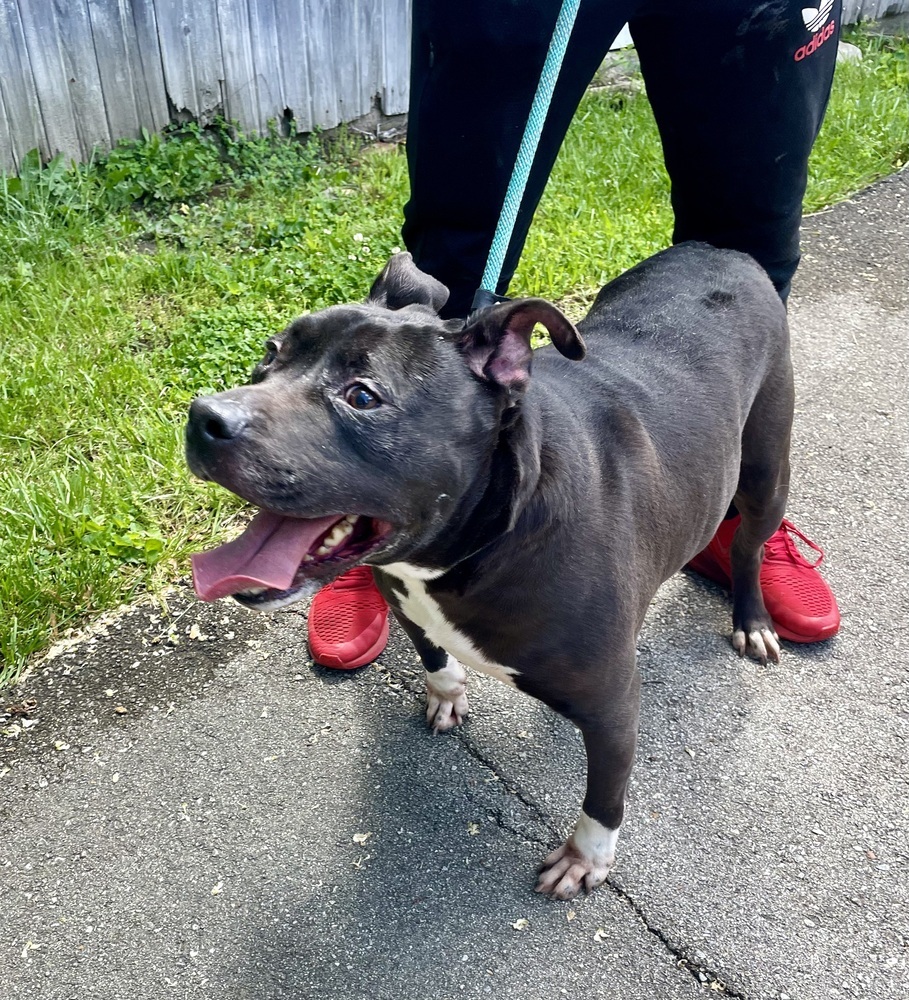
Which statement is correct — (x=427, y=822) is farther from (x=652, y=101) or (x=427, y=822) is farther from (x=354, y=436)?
(x=652, y=101)

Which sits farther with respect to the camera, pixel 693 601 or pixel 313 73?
pixel 313 73

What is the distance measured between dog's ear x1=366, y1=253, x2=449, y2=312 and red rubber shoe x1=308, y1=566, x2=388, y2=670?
99 centimetres

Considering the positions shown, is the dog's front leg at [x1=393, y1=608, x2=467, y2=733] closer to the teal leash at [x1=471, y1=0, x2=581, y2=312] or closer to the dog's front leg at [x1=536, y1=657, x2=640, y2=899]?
the dog's front leg at [x1=536, y1=657, x2=640, y2=899]

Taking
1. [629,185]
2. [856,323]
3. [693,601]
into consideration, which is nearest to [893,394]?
[856,323]

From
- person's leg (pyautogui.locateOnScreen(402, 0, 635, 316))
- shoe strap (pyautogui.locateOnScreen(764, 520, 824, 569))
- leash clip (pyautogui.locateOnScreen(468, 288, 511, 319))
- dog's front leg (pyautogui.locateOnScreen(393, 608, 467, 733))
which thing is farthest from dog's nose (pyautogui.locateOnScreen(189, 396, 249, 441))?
shoe strap (pyautogui.locateOnScreen(764, 520, 824, 569))

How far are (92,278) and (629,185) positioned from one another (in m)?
3.01

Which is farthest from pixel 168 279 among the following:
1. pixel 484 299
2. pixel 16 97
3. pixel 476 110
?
pixel 484 299

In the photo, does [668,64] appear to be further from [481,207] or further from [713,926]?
[713,926]

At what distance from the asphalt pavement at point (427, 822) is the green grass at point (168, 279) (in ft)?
1.05

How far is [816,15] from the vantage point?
2.60 m

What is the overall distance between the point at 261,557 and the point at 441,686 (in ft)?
3.50

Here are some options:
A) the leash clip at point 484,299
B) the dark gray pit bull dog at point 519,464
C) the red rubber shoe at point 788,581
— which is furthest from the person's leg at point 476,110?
the red rubber shoe at point 788,581

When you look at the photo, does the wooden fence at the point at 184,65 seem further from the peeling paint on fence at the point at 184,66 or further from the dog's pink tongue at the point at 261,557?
the dog's pink tongue at the point at 261,557

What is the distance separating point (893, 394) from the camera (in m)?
4.38
